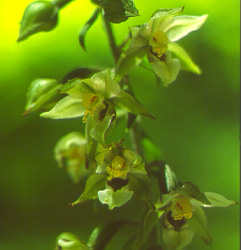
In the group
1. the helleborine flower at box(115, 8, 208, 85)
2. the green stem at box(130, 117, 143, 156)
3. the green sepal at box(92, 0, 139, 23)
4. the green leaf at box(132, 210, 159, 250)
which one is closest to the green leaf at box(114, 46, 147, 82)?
the helleborine flower at box(115, 8, 208, 85)

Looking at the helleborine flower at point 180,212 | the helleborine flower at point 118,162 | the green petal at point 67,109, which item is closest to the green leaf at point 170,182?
the helleborine flower at point 180,212

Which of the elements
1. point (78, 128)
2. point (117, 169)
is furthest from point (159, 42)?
point (78, 128)

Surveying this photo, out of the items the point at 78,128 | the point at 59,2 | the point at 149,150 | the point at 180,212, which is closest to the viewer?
the point at 180,212

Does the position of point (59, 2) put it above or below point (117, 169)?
above

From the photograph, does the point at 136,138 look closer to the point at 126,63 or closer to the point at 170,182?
the point at 170,182

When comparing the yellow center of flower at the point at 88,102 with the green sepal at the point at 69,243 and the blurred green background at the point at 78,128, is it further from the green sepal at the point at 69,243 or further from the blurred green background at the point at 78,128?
the blurred green background at the point at 78,128
